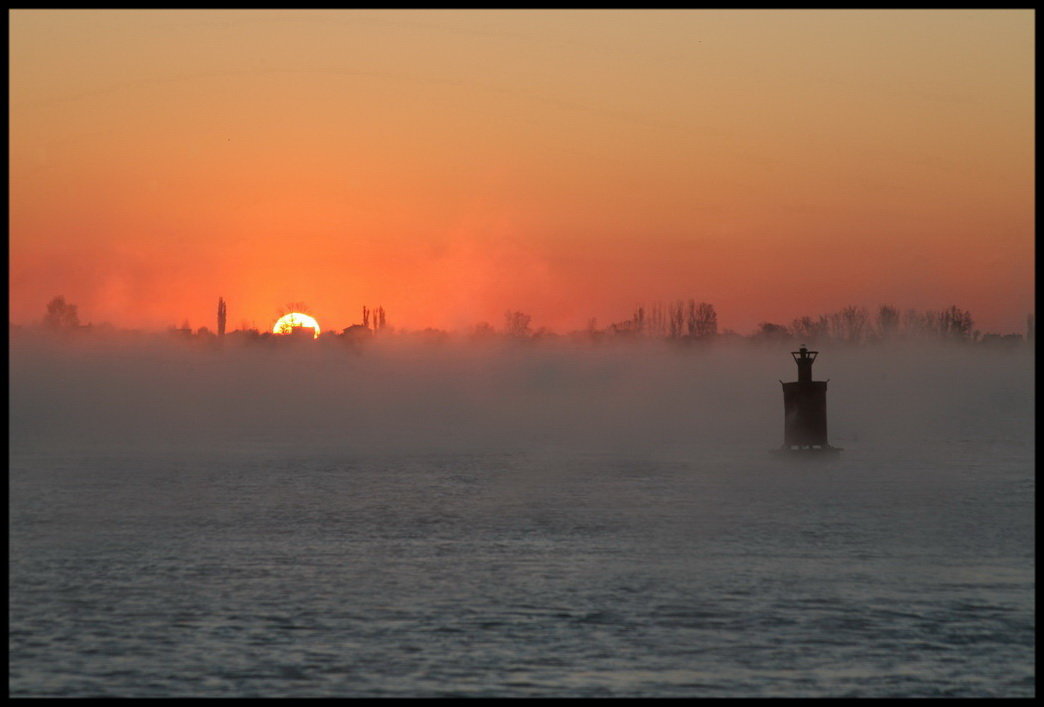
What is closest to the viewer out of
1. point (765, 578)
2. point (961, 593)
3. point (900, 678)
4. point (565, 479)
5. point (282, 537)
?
point (900, 678)

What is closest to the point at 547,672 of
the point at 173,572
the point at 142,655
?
the point at 142,655

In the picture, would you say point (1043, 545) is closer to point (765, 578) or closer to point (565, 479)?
point (765, 578)

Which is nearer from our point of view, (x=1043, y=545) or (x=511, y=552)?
(x=1043, y=545)

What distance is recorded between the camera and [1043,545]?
81.9 ft

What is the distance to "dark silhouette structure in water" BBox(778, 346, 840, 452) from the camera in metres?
77.4

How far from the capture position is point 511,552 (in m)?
43.1

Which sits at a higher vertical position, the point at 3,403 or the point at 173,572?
the point at 3,403

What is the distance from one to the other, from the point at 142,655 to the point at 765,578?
16.9m

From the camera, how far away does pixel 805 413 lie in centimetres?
7925

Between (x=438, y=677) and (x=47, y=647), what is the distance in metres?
7.85

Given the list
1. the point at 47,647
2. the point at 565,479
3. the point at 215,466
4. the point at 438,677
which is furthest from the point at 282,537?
the point at 215,466

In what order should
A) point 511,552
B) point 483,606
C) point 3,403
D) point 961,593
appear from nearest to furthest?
point 3,403, point 483,606, point 961,593, point 511,552

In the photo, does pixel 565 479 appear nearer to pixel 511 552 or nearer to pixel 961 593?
pixel 511 552

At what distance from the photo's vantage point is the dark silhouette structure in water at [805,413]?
77.4m
